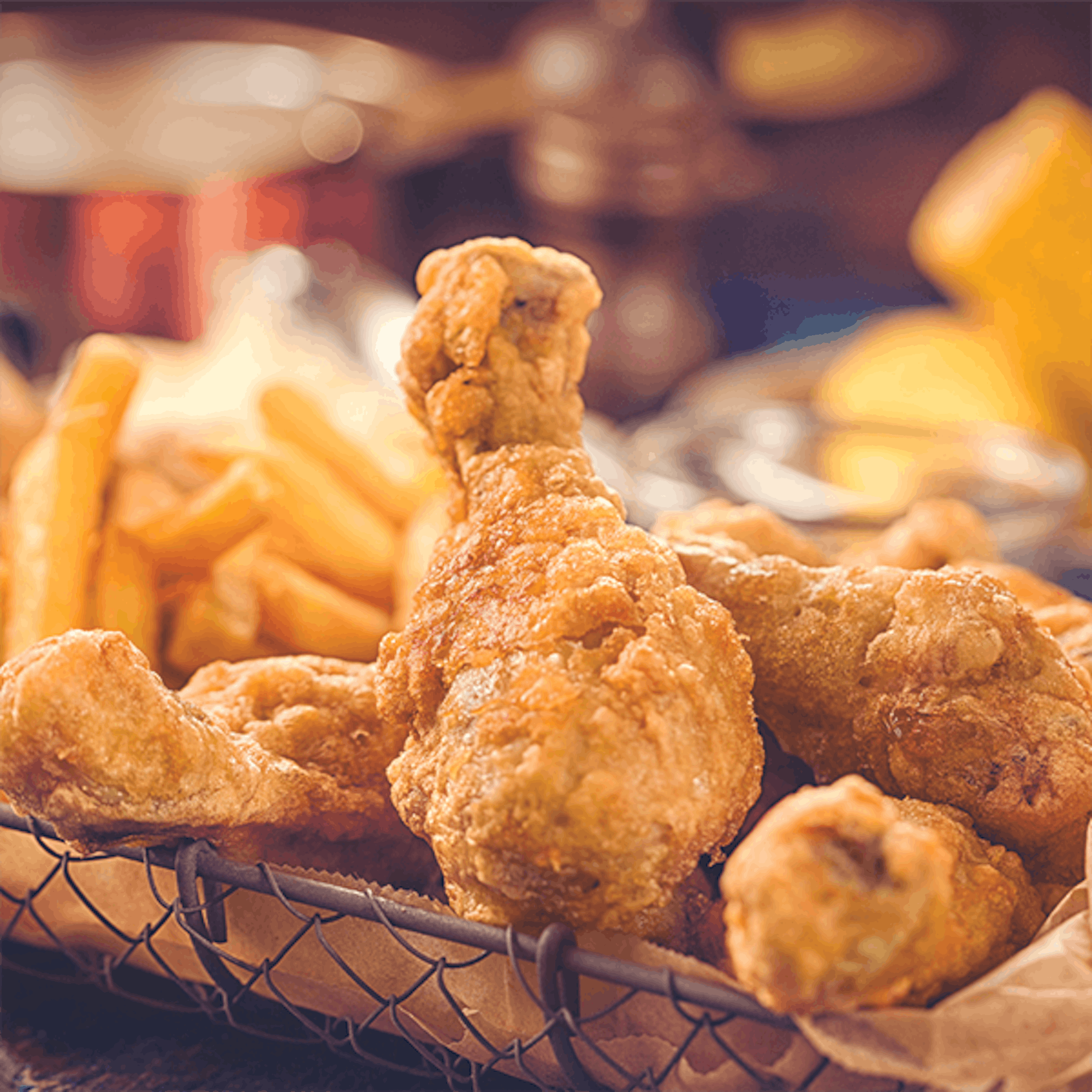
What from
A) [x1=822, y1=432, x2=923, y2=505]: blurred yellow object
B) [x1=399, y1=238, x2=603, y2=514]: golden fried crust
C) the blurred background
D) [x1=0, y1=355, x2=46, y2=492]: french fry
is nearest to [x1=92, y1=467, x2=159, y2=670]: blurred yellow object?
[x1=0, y1=355, x2=46, y2=492]: french fry

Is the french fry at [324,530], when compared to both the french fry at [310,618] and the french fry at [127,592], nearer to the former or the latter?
the french fry at [310,618]


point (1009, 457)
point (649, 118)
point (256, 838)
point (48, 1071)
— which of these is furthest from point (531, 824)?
point (649, 118)

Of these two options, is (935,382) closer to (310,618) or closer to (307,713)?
(310,618)

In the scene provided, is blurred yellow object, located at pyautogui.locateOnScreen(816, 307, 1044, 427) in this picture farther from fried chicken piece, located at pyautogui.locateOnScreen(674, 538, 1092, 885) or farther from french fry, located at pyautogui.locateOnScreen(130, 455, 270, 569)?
fried chicken piece, located at pyautogui.locateOnScreen(674, 538, 1092, 885)

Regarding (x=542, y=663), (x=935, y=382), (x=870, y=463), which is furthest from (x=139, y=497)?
(x=935, y=382)

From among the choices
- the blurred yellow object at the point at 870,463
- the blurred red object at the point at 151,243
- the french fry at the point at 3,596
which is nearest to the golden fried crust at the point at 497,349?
the french fry at the point at 3,596

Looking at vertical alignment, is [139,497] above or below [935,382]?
above

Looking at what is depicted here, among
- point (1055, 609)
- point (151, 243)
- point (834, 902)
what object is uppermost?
point (151, 243)
